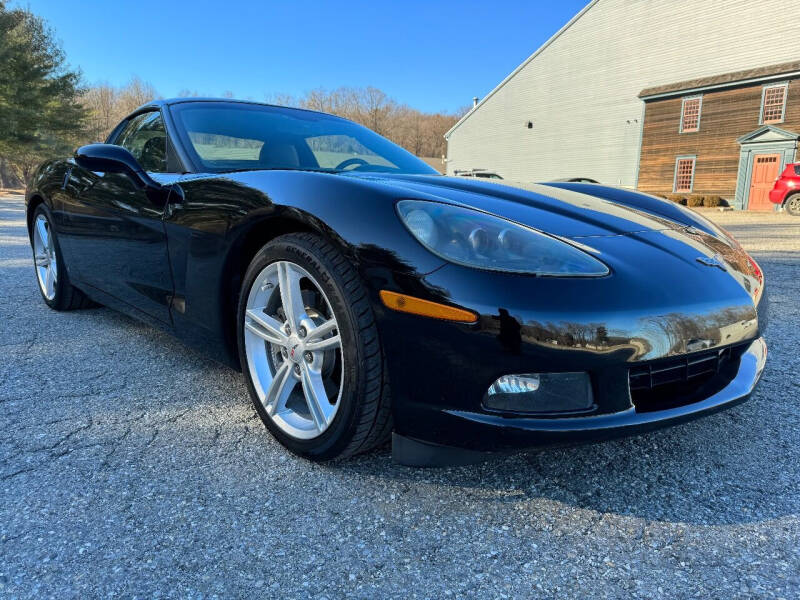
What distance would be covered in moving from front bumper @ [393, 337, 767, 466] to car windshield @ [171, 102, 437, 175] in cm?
145

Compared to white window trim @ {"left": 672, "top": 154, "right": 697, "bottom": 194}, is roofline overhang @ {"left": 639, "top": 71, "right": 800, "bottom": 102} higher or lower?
higher

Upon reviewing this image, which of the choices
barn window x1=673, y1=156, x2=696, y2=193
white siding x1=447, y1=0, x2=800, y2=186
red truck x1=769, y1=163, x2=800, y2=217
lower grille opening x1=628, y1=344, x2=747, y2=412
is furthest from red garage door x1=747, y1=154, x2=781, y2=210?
lower grille opening x1=628, y1=344, x2=747, y2=412

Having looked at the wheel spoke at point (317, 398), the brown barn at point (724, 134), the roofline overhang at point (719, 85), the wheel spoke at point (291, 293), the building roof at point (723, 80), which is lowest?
the wheel spoke at point (317, 398)

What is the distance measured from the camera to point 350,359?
5.25 ft

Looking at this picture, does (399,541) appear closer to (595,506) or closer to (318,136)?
(595,506)

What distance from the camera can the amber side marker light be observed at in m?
1.42

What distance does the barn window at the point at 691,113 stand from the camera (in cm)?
2395

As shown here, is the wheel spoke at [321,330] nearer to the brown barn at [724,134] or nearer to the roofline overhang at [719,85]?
the brown barn at [724,134]

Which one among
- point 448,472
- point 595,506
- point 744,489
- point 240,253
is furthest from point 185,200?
point 744,489

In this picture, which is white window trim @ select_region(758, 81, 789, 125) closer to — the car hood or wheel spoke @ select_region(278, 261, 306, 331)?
the car hood

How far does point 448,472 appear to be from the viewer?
1.81 m

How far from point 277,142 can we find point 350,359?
60.5 inches

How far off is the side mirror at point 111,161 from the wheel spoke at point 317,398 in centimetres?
117

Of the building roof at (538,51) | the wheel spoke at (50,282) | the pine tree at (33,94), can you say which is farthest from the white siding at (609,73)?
the wheel spoke at (50,282)
